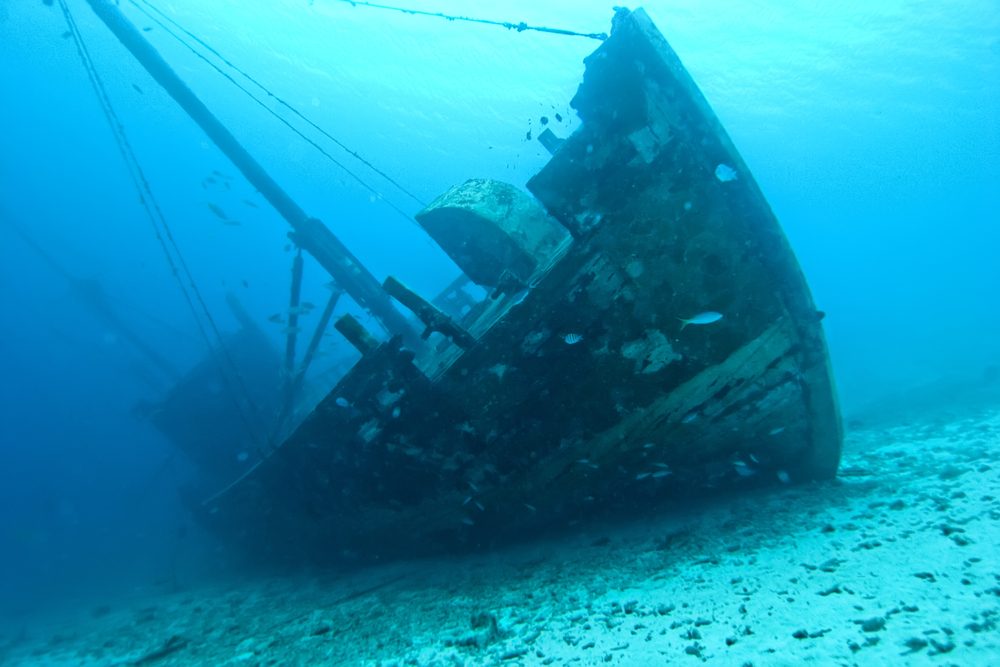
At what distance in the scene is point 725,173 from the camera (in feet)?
14.0

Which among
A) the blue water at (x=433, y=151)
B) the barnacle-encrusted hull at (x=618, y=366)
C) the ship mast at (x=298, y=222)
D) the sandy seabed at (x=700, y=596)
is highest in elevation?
the blue water at (x=433, y=151)

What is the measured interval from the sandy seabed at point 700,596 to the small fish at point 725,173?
312 cm

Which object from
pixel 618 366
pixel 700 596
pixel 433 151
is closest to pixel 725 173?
pixel 618 366

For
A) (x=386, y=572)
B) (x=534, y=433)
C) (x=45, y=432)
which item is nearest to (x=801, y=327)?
(x=534, y=433)

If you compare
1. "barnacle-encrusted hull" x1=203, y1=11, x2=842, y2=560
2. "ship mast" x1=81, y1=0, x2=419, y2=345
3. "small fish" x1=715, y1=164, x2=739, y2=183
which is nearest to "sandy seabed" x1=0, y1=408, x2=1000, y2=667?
"barnacle-encrusted hull" x1=203, y1=11, x2=842, y2=560

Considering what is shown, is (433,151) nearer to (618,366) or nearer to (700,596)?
(618,366)

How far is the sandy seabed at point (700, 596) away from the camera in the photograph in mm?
2596

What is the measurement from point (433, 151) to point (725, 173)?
68.9 metres

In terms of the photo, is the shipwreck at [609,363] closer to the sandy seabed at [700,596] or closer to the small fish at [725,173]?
the small fish at [725,173]

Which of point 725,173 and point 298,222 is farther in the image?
point 298,222

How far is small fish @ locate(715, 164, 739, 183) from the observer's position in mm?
4250

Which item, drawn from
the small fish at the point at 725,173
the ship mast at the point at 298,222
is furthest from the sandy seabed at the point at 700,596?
the ship mast at the point at 298,222

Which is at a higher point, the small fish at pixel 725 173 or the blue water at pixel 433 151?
→ the blue water at pixel 433 151

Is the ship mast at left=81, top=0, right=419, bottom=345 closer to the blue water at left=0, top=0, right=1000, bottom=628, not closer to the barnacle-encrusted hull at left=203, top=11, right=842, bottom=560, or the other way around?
the barnacle-encrusted hull at left=203, top=11, right=842, bottom=560
